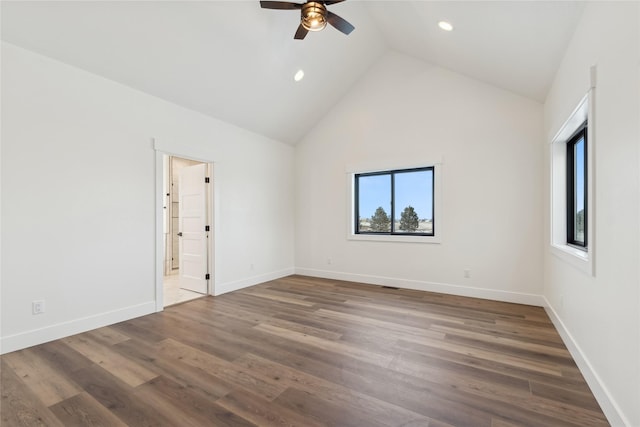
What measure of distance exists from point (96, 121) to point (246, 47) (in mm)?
1909

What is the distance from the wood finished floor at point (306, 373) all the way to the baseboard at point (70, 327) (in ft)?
0.34

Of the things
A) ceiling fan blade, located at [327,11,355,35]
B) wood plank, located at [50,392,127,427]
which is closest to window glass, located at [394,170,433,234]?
ceiling fan blade, located at [327,11,355,35]

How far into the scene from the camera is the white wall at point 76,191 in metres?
2.62

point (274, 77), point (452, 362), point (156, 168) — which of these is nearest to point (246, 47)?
point (274, 77)

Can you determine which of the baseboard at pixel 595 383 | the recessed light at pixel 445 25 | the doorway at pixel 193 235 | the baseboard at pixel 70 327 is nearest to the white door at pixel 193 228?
the doorway at pixel 193 235

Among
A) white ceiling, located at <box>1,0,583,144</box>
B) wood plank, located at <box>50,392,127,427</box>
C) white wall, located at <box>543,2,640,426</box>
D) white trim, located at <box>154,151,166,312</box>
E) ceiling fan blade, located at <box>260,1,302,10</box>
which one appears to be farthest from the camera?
white trim, located at <box>154,151,166,312</box>

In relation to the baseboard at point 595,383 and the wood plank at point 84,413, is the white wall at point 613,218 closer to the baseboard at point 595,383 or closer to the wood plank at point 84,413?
the baseboard at point 595,383

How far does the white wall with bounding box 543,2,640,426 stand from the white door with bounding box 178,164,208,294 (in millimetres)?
4478

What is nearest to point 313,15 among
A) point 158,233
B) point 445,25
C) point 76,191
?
point 445,25

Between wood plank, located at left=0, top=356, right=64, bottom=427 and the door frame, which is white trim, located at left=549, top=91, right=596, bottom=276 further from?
the door frame

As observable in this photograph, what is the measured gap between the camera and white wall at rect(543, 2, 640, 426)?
4.75 feet

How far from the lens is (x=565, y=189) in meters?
3.23

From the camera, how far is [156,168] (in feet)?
12.1

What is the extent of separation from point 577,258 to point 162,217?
14.2 feet
